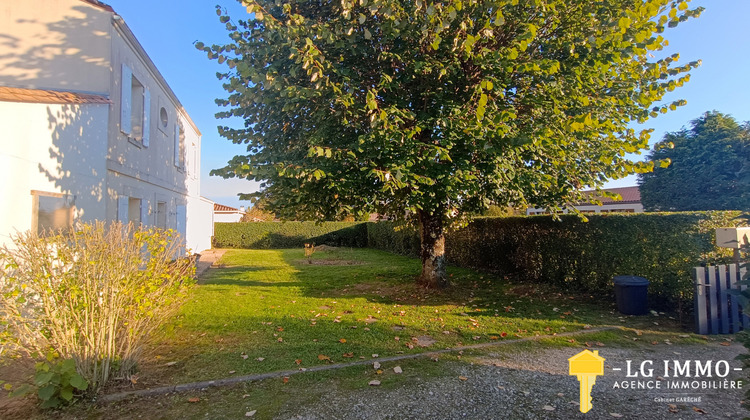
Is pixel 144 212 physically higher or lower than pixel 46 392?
higher

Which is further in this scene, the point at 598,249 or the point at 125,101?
the point at 125,101

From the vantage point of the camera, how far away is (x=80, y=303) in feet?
12.0

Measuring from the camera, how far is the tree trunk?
8.57 m

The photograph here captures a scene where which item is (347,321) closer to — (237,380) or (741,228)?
(237,380)

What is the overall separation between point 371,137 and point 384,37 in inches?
89.3

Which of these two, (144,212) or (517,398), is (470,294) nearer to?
(517,398)

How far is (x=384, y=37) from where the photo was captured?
6711 mm

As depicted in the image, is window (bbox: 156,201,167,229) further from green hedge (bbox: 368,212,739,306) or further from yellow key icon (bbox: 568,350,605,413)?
yellow key icon (bbox: 568,350,605,413)

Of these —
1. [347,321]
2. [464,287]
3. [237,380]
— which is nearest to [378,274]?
[464,287]

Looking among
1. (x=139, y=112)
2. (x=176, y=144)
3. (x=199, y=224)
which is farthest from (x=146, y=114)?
(x=199, y=224)

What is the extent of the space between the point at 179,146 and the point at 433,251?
32.2 ft

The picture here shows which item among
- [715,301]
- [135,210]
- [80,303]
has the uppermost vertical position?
[135,210]

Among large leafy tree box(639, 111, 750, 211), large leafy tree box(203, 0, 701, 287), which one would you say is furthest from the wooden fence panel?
large leafy tree box(639, 111, 750, 211)

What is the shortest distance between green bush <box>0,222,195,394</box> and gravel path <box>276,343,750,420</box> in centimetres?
190
